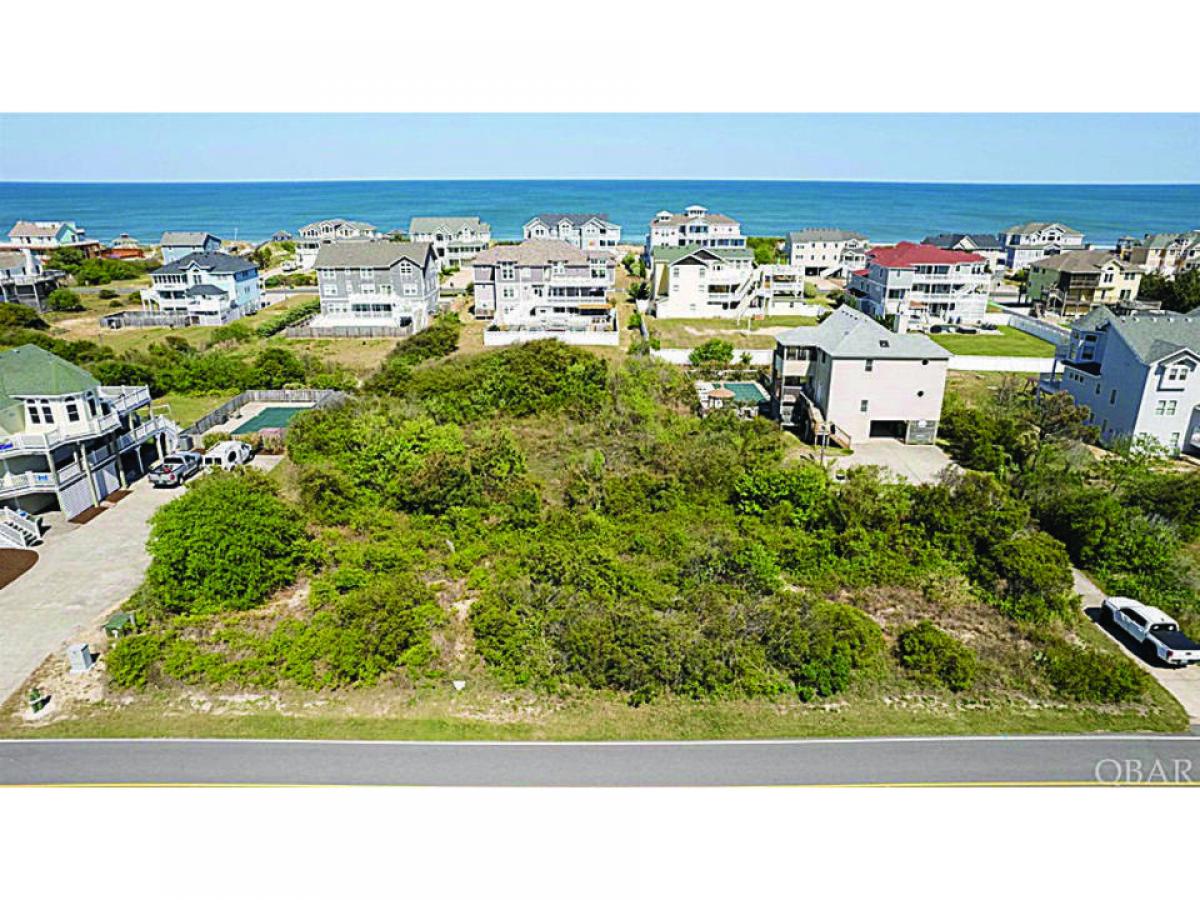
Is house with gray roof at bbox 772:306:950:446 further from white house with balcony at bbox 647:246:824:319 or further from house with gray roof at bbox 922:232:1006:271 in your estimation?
house with gray roof at bbox 922:232:1006:271

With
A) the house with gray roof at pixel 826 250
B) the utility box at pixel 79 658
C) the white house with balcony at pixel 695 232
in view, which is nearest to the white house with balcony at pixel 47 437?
the utility box at pixel 79 658

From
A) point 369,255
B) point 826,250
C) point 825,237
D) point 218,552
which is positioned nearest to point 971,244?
point 826,250

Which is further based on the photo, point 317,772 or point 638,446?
point 638,446

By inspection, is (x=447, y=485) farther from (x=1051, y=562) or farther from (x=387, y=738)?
(x=1051, y=562)

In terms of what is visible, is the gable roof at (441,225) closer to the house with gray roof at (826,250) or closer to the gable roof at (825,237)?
the gable roof at (825,237)

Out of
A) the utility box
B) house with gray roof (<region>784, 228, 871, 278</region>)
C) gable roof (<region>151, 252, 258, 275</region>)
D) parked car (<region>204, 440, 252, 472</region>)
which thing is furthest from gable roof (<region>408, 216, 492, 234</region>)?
the utility box

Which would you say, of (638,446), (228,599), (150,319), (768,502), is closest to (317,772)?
(228,599)

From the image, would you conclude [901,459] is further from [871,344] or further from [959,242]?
[959,242]
